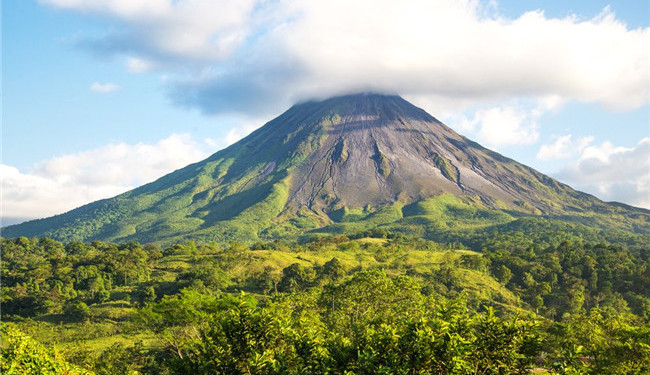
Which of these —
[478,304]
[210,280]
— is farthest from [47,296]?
[478,304]

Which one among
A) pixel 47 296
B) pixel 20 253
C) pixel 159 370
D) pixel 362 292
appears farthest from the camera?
pixel 20 253

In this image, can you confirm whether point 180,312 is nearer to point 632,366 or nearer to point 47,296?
point 632,366

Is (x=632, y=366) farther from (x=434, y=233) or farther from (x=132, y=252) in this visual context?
(x=434, y=233)

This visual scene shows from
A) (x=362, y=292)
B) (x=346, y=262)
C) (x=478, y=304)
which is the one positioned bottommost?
(x=478, y=304)

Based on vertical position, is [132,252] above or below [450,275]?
above

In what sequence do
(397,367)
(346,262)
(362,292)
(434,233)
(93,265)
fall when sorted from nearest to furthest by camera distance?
(397,367) → (362,292) → (93,265) → (346,262) → (434,233)

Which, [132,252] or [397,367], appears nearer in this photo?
[397,367]
